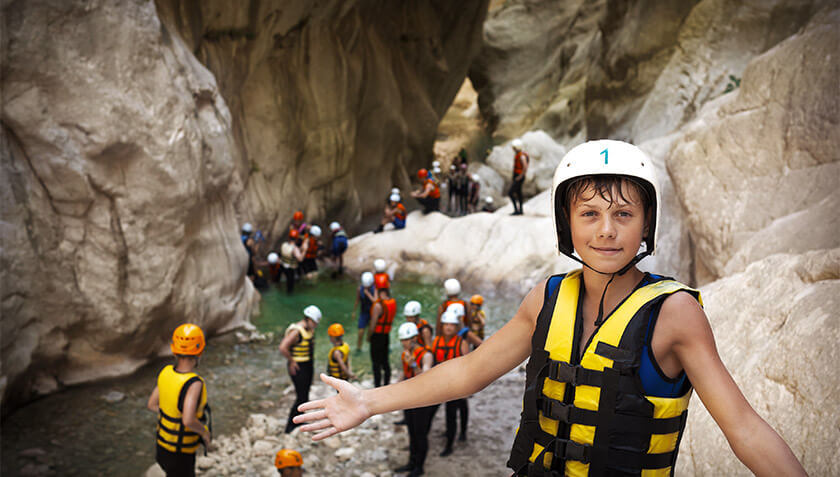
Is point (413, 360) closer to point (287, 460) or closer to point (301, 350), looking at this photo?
point (301, 350)

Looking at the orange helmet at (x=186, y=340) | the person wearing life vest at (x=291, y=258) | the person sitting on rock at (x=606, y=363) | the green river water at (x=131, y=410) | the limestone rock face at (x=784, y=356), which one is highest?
the person sitting on rock at (x=606, y=363)

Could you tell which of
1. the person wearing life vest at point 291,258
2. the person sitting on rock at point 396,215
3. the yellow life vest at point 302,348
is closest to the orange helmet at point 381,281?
the yellow life vest at point 302,348

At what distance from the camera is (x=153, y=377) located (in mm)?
8328

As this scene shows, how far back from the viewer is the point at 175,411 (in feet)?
15.8

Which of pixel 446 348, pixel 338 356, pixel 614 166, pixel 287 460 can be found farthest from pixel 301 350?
pixel 614 166

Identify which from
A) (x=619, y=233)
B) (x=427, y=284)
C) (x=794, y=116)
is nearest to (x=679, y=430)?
(x=619, y=233)

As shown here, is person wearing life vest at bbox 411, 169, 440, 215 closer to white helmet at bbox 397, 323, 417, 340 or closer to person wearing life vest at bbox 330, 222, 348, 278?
person wearing life vest at bbox 330, 222, 348, 278

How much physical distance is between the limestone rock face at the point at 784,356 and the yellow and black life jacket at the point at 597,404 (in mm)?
1153

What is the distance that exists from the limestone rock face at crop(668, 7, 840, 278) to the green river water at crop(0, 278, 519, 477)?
4.97 m

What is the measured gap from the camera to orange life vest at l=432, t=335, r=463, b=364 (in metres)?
6.37

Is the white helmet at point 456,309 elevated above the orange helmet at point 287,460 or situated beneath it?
elevated above

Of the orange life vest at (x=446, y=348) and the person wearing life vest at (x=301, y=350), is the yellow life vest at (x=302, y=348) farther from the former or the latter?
the orange life vest at (x=446, y=348)

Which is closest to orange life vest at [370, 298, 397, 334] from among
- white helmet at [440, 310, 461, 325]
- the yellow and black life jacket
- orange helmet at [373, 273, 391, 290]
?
orange helmet at [373, 273, 391, 290]

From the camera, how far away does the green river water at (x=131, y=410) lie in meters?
6.30
